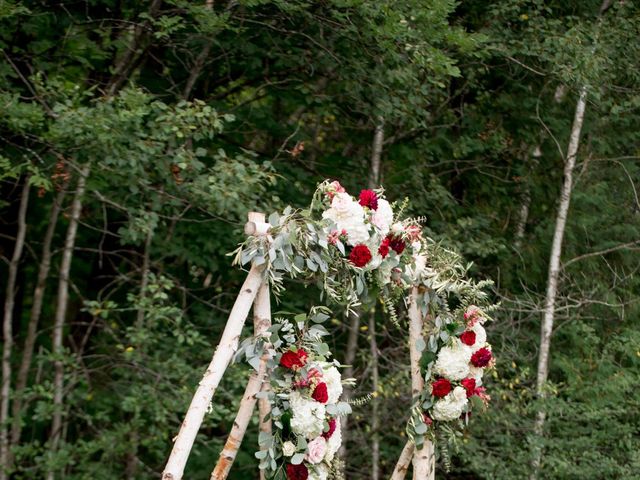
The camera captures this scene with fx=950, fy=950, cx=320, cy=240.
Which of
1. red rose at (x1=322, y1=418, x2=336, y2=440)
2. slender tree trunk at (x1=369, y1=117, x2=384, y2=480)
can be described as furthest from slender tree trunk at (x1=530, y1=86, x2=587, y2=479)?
red rose at (x1=322, y1=418, x2=336, y2=440)

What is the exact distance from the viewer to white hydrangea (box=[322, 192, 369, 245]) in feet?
11.2

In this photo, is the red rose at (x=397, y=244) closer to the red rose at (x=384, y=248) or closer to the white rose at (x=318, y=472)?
the red rose at (x=384, y=248)

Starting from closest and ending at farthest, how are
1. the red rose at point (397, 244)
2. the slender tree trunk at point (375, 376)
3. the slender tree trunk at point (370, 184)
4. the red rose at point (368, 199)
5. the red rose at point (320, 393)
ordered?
the red rose at point (320, 393), the red rose at point (368, 199), the red rose at point (397, 244), the slender tree trunk at point (375, 376), the slender tree trunk at point (370, 184)

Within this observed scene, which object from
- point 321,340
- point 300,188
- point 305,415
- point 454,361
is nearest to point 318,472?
point 305,415

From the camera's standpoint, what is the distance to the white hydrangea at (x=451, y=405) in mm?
3795

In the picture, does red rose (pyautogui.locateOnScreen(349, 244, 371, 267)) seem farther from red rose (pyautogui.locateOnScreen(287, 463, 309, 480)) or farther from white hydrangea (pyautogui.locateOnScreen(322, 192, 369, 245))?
red rose (pyautogui.locateOnScreen(287, 463, 309, 480))

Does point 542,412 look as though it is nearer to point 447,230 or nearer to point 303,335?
point 447,230

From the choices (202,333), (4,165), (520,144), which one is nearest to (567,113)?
(520,144)

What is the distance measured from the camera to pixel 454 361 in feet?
12.5

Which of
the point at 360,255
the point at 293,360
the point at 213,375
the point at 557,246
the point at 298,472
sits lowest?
the point at 298,472

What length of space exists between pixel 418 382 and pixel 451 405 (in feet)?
0.62

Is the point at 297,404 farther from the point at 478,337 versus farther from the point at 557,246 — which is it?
the point at 557,246

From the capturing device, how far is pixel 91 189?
554 cm

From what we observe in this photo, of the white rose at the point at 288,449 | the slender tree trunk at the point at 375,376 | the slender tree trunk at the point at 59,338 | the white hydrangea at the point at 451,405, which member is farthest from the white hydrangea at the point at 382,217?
the slender tree trunk at the point at 375,376
